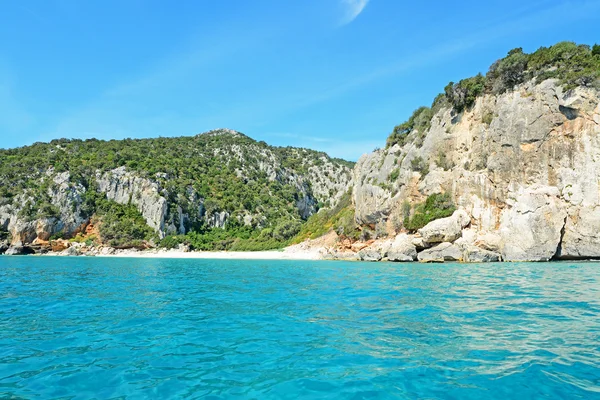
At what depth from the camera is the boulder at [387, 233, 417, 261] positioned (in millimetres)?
43438

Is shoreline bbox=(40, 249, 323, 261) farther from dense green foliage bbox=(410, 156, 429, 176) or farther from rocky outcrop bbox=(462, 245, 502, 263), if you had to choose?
rocky outcrop bbox=(462, 245, 502, 263)

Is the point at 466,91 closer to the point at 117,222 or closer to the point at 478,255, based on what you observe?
the point at 478,255

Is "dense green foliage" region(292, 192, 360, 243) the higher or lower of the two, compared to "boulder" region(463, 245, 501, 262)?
higher

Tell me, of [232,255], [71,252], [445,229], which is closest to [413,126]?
[445,229]

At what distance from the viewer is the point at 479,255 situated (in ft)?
124

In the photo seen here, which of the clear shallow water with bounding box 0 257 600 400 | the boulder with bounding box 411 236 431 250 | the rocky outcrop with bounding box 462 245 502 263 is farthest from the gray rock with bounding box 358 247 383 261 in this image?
the clear shallow water with bounding box 0 257 600 400

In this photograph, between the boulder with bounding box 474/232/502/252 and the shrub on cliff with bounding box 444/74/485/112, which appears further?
the shrub on cliff with bounding box 444/74/485/112

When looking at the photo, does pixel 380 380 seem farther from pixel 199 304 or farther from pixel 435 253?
pixel 435 253

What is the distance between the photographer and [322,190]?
411 feet

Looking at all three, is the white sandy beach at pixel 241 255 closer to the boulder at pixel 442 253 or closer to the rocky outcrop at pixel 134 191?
the rocky outcrop at pixel 134 191

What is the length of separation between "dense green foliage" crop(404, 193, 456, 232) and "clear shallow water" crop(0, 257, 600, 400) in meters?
31.8

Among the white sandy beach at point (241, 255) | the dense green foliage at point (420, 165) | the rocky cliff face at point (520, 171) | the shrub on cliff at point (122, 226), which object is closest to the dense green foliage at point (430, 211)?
the rocky cliff face at point (520, 171)

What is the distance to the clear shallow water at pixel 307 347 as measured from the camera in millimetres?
5914

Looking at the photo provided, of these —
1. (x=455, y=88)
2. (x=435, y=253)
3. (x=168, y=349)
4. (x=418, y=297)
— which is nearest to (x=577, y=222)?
(x=435, y=253)
